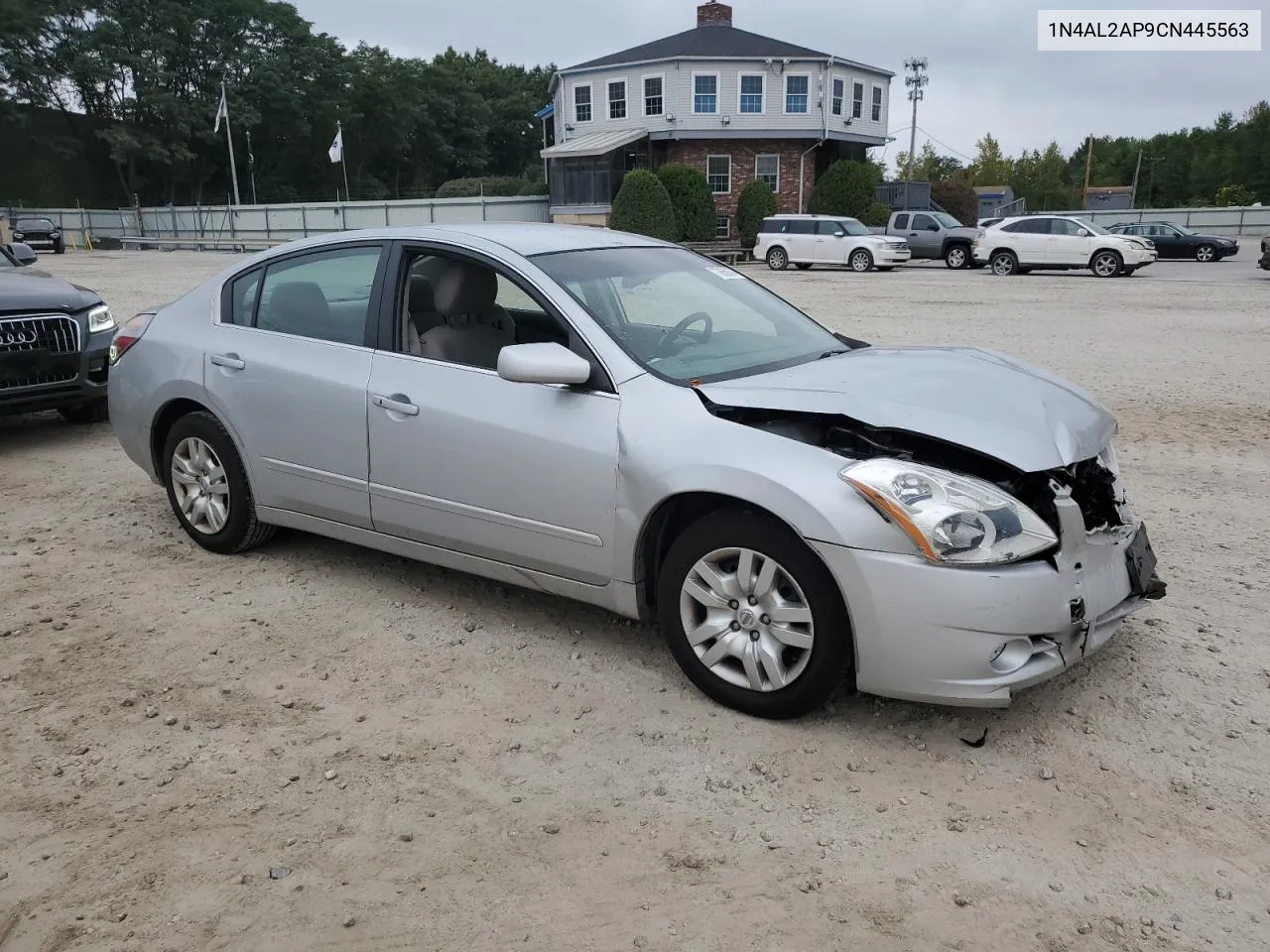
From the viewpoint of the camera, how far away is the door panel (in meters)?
3.69

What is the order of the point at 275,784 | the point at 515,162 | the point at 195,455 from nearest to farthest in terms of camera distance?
the point at 275,784, the point at 195,455, the point at 515,162

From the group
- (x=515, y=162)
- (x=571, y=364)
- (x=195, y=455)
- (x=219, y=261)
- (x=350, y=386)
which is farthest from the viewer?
(x=515, y=162)

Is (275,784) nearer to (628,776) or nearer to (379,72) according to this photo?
(628,776)

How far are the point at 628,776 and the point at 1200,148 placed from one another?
91.9 meters

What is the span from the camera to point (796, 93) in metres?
41.9

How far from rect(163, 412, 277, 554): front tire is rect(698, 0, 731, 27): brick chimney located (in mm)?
45889

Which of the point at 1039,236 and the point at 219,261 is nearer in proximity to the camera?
the point at 1039,236

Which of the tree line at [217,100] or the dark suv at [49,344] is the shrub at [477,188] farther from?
the dark suv at [49,344]

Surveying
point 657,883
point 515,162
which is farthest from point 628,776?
point 515,162

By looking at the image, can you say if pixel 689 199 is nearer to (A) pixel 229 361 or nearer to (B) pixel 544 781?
(A) pixel 229 361

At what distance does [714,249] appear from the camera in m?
36.2

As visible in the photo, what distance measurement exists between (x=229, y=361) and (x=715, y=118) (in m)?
39.7

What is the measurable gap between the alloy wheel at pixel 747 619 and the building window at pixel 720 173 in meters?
40.7

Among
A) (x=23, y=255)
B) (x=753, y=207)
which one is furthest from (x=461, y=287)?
(x=753, y=207)
